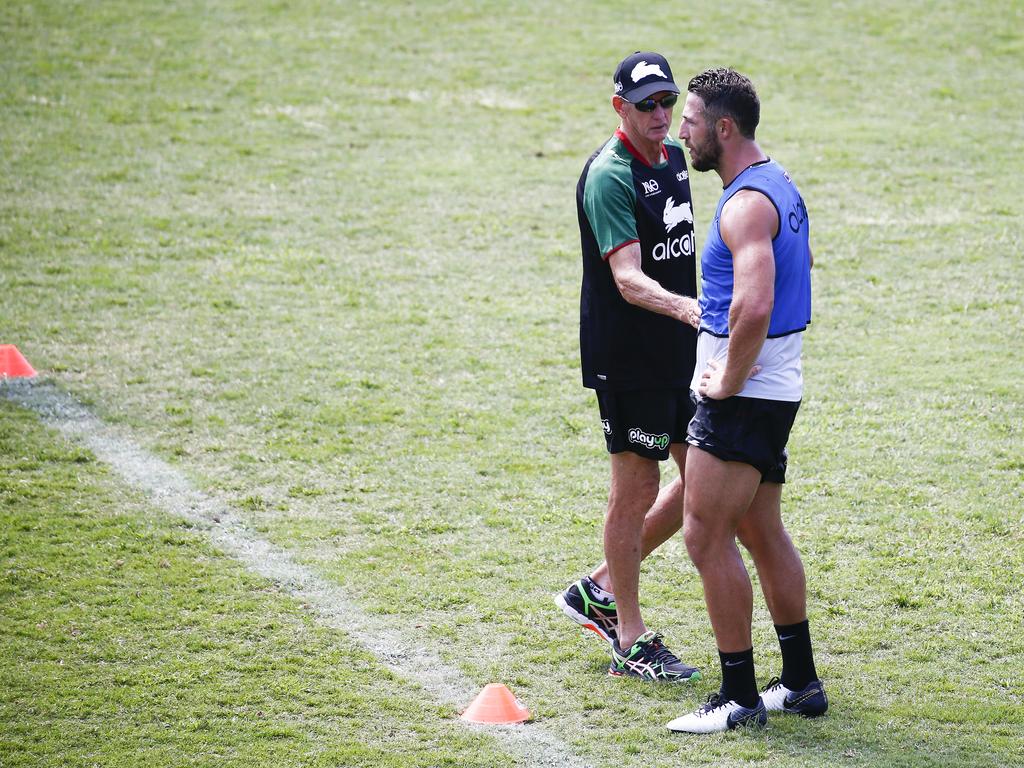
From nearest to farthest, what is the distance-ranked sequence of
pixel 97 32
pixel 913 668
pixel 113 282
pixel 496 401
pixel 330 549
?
1. pixel 913 668
2. pixel 330 549
3. pixel 496 401
4. pixel 113 282
5. pixel 97 32

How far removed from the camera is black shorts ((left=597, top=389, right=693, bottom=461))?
5.16 metres

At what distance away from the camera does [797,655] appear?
4.73 m

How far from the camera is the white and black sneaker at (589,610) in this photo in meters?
5.40

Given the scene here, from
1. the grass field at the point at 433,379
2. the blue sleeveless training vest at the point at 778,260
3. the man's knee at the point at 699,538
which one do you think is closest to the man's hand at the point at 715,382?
the blue sleeveless training vest at the point at 778,260

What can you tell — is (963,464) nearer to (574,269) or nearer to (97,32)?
(574,269)

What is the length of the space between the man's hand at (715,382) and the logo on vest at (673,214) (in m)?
0.82

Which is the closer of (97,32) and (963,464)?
(963,464)

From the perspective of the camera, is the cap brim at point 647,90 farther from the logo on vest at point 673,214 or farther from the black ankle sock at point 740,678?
the black ankle sock at point 740,678

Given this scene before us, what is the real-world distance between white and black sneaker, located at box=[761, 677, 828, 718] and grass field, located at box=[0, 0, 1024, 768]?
0.24 feet

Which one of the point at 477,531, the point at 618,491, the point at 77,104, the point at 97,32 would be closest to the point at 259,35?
the point at 97,32

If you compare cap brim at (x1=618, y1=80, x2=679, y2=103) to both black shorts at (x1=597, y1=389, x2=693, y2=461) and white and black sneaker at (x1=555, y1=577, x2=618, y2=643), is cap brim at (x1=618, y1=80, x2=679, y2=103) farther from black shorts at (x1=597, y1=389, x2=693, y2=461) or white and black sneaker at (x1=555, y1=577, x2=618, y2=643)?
white and black sneaker at (x1=555, y1=577, x2=618, y2=643)

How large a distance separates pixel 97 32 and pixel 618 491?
14.2m

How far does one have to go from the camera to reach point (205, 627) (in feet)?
17.9

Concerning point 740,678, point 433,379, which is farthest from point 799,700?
point 433,379
